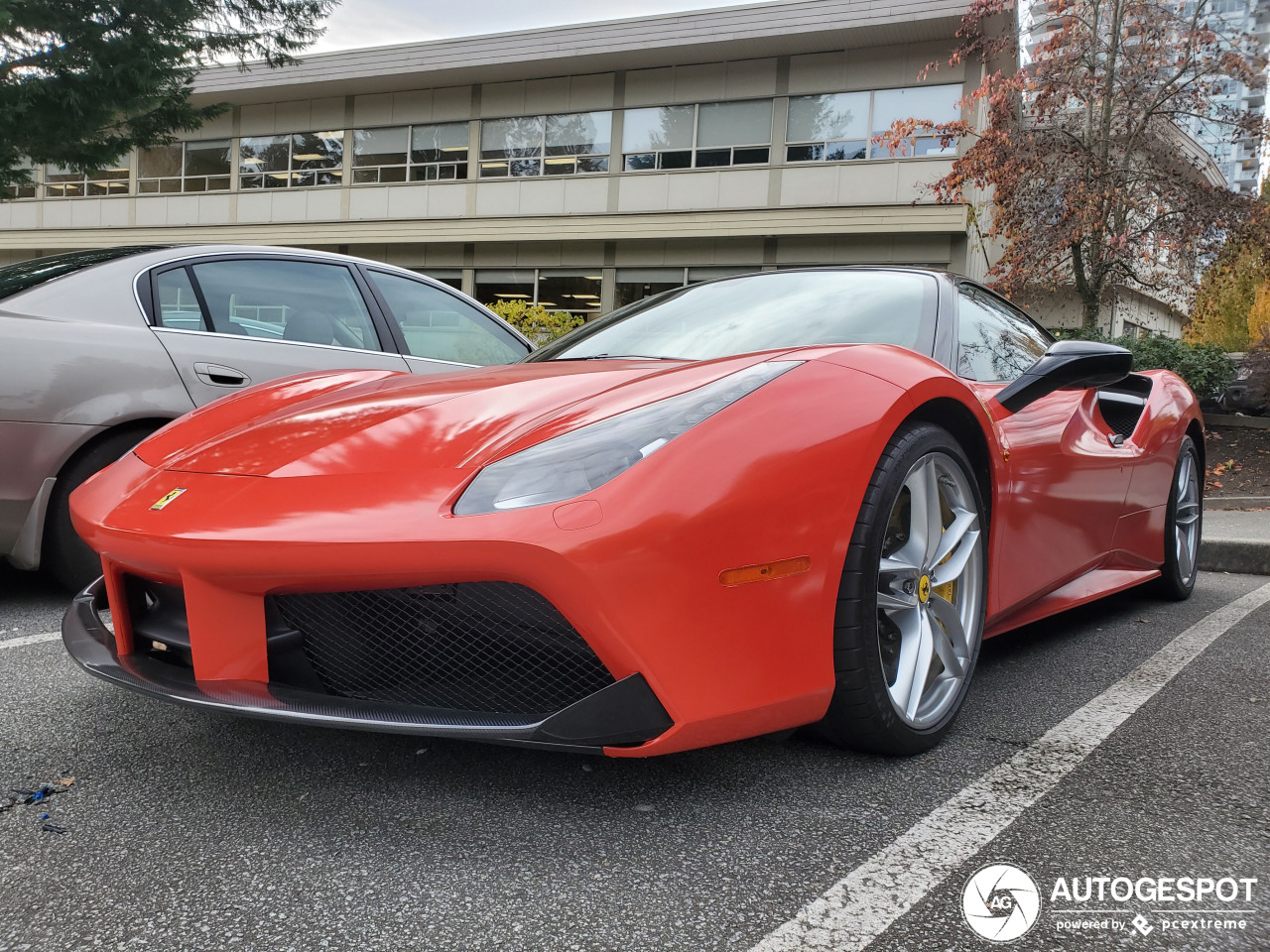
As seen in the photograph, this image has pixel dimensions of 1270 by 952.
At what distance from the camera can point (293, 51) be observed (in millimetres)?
11023

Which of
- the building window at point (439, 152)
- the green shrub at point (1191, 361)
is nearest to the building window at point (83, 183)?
the building window at point (439, 152)

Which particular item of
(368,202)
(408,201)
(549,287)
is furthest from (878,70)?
(368,202)

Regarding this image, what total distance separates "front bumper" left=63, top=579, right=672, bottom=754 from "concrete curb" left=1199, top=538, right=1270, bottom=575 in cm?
453

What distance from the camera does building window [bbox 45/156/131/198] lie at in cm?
2319

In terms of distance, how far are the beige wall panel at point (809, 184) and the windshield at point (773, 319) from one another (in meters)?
15.0

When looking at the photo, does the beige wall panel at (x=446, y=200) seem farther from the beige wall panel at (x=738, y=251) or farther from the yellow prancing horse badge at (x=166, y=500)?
the yellow prancing horse badge at (x=166, y=500)

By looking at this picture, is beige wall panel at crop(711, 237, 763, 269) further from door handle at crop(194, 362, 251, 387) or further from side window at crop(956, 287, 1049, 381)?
door handle at crop(194, 362, 251, 387)

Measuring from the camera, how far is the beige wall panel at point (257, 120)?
21797 millimetres

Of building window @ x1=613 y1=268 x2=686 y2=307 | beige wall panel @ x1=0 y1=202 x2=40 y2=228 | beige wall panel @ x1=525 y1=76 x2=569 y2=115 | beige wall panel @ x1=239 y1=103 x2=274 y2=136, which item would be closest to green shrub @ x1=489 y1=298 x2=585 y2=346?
building window @ x1=613 y1=268 x2=686 y2=307

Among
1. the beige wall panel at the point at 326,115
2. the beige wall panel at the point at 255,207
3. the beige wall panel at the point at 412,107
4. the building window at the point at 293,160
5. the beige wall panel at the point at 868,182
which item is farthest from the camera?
the beige wall panel at the point at 255,207

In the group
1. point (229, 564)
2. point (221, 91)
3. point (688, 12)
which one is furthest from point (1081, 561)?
point (221, 91)

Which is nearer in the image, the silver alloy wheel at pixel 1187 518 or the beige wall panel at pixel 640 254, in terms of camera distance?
the silver alloy wheel at pixel 1187 518

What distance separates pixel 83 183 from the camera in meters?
23.7

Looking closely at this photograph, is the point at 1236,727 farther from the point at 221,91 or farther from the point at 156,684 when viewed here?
the point at 221,91
